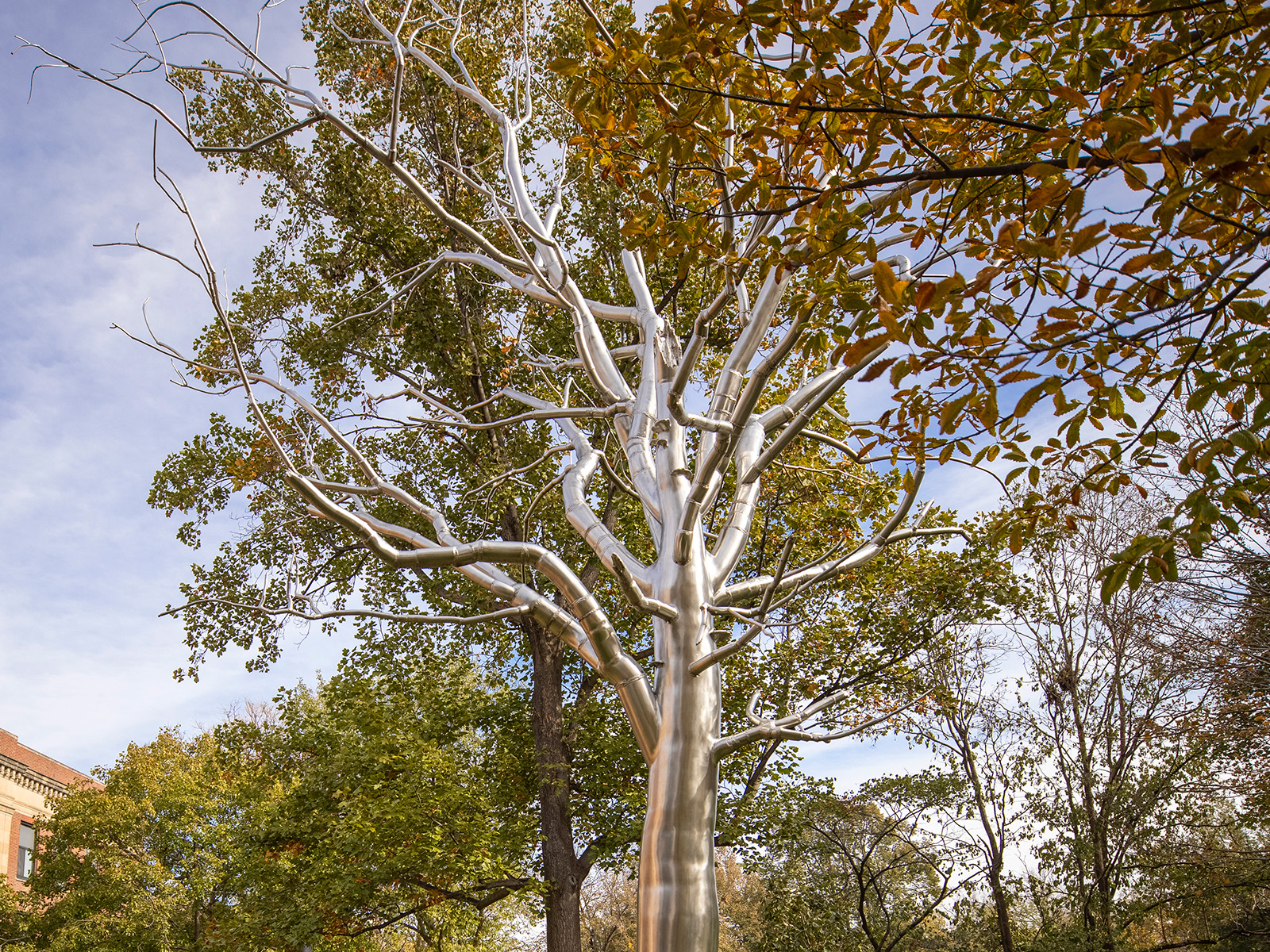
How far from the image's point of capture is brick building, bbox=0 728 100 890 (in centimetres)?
2533

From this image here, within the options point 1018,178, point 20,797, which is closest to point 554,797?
point 1018,178

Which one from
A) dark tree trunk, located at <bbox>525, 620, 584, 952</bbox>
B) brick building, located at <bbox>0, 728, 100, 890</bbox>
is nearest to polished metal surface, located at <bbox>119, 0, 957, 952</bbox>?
dark tree trunk, located at <bbox>525, 620, 584, 952</bbox>

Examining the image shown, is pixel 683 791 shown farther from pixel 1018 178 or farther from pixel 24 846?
pixel 24 846

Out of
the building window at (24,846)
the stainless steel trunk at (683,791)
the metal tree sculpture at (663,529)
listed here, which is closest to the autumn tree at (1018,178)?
the metal tree sculpture at (663,529)

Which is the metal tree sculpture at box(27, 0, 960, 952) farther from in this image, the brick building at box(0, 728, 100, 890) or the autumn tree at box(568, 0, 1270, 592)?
the brick building at box(0, 728, 100, 890)

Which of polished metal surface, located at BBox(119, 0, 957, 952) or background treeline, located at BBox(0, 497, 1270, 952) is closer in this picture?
polished metal surface, located at BBox(119, 0, 957, 952)

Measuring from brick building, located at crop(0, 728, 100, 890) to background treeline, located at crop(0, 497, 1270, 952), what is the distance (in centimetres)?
1310

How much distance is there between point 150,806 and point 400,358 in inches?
434

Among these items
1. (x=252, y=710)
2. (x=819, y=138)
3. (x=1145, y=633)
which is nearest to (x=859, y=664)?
(x=1145, y=633)

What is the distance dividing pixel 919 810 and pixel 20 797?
87.5ft

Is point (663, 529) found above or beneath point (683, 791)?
above

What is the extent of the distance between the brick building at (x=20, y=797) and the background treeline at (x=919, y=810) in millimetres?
13098

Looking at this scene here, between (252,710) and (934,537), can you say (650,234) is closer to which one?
(934,537)

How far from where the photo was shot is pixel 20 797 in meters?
26.2
